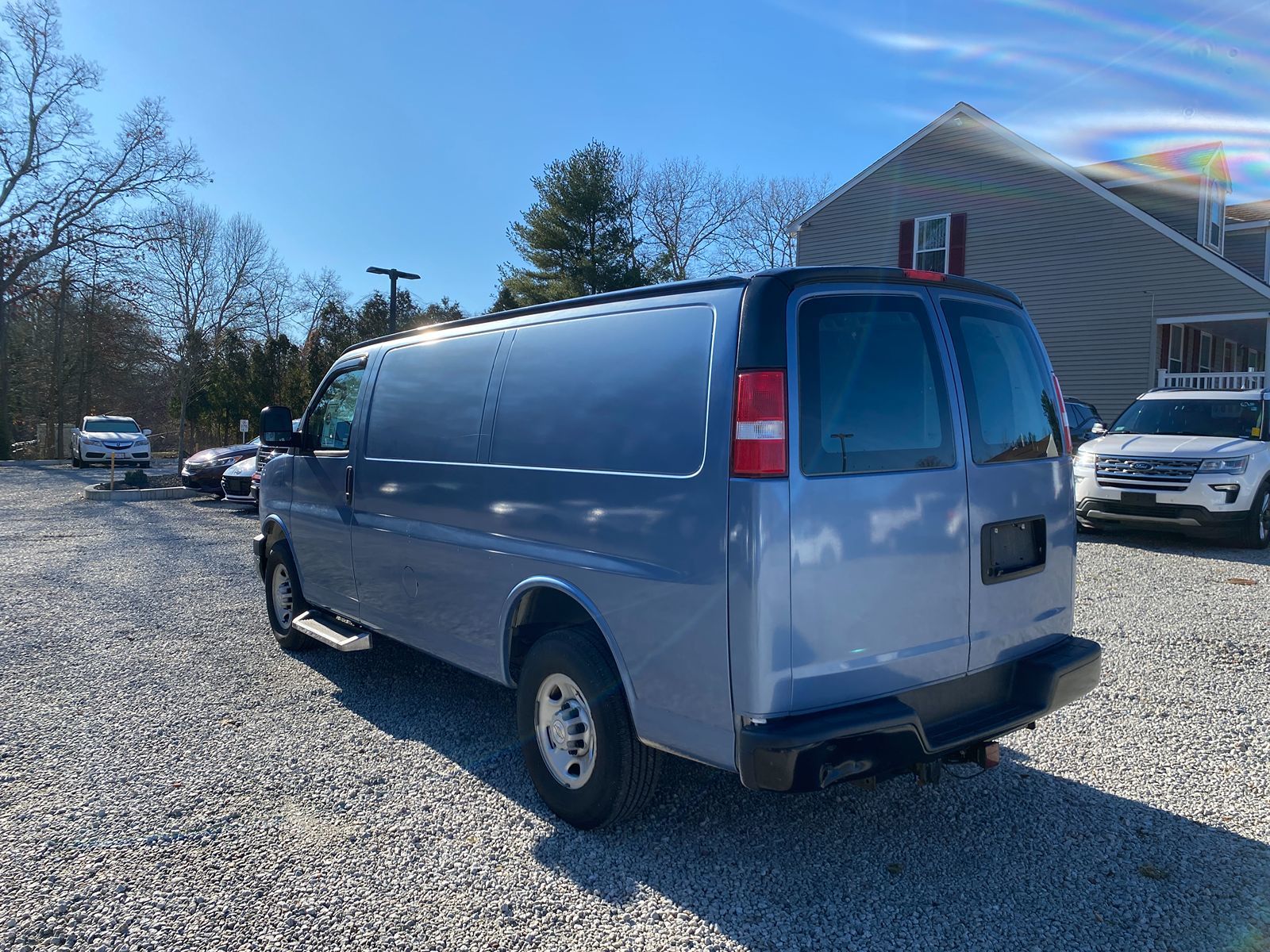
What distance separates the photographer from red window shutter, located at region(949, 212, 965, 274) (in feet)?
69.6

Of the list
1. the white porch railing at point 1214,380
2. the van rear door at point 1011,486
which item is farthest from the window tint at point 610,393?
the white porch railing at point 1214,380

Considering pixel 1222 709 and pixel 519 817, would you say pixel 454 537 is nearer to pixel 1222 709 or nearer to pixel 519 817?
pixel 519 817

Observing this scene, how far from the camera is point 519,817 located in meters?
3.68

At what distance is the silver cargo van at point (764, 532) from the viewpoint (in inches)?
111

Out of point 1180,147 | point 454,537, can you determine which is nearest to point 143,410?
point 1180,147

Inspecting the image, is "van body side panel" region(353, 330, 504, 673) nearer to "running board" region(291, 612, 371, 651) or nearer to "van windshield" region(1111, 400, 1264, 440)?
"running board" region(291, 612, 371, 651)

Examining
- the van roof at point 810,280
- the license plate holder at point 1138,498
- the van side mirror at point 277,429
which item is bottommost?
the license plate holder at point 1138,498

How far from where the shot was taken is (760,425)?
285cm

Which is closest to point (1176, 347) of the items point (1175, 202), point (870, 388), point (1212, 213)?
point (1175, 202)

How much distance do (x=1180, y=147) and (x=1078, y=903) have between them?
24763 mm

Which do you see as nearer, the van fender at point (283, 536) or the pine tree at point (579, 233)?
the van fender at point (283, 536)

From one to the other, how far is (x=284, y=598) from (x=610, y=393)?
3953 mm

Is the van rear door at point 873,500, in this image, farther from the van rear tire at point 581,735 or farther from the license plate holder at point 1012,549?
the van rear tire at point 581,735

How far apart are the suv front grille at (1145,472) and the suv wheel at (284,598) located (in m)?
8.61
